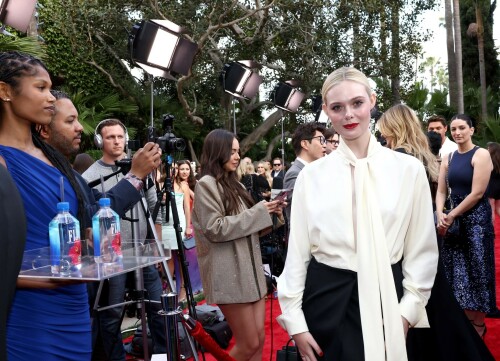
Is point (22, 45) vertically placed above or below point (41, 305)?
above

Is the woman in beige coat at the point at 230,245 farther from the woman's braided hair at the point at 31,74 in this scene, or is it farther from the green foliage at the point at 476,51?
the green foliage at the point at 476,51

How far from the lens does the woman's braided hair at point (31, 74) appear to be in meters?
2.14

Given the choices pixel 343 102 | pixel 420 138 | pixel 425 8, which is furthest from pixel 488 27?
pixel 343 102

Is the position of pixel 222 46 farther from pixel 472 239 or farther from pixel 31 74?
pixel 31 74

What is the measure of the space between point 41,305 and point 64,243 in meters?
0.27

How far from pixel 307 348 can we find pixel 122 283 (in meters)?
2.41

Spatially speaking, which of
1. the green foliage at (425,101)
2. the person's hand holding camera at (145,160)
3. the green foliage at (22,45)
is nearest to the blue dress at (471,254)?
the person's hand holding camera at (145,160)

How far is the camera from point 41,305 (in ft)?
6.85

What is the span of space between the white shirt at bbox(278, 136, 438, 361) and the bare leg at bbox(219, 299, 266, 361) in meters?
1.35

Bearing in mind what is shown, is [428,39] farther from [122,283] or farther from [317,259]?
[317,259]

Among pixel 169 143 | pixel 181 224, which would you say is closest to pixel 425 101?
pixel 181 224

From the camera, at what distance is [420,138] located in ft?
12.6

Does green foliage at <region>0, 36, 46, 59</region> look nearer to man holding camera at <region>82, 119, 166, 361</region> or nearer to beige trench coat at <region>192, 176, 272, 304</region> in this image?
man holding camera at <region>82, 119, 166, 361</region>

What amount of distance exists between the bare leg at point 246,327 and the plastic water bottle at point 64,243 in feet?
5.24
